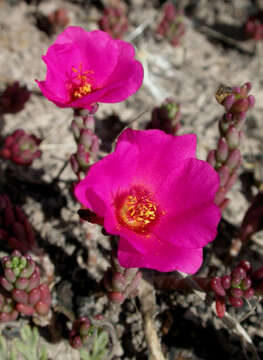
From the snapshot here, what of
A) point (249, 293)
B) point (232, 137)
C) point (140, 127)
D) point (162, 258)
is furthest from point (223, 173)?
point (140, 127)

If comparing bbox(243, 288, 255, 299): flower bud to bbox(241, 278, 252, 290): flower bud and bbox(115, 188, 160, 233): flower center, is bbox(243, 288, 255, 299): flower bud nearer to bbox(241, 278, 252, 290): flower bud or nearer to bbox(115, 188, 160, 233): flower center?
bbox(241, 278, 252, 290): flower bud

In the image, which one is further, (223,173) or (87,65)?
(223,173)

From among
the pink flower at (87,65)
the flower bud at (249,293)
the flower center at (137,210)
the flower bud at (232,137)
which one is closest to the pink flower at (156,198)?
the flower center at (137,210)

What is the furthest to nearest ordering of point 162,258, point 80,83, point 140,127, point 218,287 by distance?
point 140,127 < point 80,83 < point 218,287 < point 162,258

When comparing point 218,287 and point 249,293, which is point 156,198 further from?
point 249,293

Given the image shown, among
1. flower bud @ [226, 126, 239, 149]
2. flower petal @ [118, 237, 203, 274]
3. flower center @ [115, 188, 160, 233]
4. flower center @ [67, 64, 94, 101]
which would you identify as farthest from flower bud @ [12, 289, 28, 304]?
flower bud @ [226, 126, 239, 149]

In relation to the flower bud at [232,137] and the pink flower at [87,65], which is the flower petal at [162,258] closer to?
the pink flower at [87,65]

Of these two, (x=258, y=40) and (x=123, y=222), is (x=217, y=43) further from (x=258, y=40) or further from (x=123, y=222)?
(x=123, y=222)
